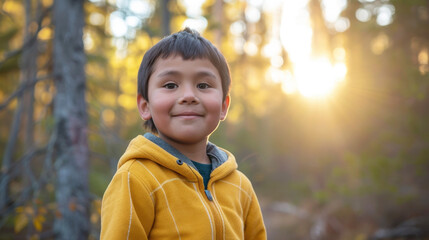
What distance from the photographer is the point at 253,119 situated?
20.9 m

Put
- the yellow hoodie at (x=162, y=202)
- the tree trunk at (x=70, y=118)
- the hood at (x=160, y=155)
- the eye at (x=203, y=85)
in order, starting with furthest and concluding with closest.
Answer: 1. the tree trunk at (x=70, y=118)
2. the eye at (x=203, y=85)
3. the hood at (x=160, y=155)
4. the yellow hoodie at (x=162, y=202)

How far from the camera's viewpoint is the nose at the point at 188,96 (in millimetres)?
1535

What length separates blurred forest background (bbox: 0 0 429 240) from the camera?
12.0ft

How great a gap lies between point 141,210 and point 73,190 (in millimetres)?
2554

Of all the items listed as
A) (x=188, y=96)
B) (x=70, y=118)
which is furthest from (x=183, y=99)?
(x=70, y=118)

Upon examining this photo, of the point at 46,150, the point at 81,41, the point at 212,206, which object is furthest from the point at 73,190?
the point at 212,206

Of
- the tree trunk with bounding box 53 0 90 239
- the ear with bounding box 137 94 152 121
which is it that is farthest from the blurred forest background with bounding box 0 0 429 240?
the ear with bounding box 137 94 152 121

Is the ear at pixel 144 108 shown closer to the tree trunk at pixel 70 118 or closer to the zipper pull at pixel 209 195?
the zipper pull at pixel 209 195

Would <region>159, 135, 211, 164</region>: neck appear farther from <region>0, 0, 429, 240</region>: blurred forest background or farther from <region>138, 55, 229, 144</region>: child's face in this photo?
<region>0, 0, 429, 240</region>: blurred forest background

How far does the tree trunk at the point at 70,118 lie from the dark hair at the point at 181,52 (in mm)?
2200

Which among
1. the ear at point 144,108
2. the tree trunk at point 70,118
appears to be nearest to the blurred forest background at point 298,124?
the tree trunk at point 70,118

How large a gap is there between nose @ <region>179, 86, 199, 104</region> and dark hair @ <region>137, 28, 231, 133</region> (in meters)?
0.14

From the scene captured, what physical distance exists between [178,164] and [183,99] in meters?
0.28

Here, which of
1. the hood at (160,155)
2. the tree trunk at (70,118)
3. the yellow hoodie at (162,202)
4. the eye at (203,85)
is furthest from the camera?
the tree trunk at (70,118)
